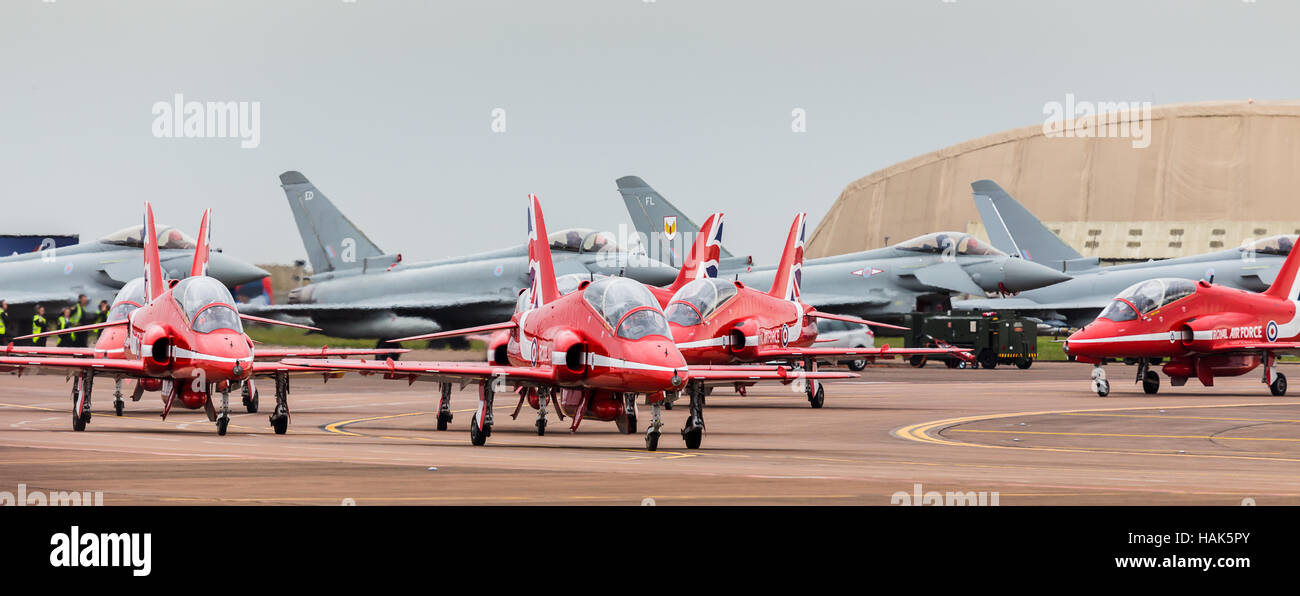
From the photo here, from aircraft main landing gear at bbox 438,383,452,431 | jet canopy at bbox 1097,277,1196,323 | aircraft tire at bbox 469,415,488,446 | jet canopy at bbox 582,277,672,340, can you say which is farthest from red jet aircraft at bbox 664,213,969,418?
aircraft tire at bbox 469,415,488,446

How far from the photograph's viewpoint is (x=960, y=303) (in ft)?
202

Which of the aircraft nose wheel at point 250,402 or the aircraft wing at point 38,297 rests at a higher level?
the aircraft wing at point 38,297

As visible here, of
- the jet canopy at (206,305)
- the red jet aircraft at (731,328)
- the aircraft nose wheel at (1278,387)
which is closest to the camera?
the jet canopy at (206,305)

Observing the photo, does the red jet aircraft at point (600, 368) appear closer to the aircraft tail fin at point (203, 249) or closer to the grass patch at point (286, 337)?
the aircraft tail fin at point (203, 249)

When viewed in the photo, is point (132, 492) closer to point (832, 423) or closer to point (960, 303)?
point (832, 423)

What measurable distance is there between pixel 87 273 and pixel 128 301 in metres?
22.0

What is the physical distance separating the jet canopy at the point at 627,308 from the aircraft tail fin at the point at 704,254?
14056mm

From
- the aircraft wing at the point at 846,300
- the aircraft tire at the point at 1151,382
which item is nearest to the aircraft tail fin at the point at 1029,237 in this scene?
the aircraft wing at the point at 846,300

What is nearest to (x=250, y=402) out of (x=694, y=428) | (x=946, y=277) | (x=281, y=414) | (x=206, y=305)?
(x=206, y=305)

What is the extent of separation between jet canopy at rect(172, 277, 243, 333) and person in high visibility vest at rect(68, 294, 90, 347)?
84.9ft

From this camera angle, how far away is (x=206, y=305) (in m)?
21.4

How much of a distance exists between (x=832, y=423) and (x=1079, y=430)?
387 cm

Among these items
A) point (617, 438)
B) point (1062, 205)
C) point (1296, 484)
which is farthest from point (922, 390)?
point (1062, 205)

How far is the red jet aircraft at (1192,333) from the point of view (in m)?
31.2
